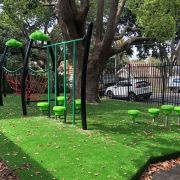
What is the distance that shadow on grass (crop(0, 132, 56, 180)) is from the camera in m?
5.60

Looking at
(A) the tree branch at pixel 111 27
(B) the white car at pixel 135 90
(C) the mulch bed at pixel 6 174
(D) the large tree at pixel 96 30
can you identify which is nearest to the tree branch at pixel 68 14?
(D) the large tree at pixel 96 30

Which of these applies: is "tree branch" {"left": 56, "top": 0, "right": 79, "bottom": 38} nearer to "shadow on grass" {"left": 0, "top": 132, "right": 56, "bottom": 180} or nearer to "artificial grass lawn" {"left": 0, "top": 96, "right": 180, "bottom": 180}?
"artificial grass lawn" {"left": 0, "top": 96, "right": 180, "bottom": 180}

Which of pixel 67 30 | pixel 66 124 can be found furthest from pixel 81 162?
pixel 67 30

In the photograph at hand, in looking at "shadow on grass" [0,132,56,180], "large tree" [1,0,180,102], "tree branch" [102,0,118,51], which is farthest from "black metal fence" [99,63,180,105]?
"shadow on grass" [0,132,56,180]

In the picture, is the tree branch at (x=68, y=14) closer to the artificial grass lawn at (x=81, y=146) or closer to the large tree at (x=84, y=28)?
the large tree at (x=84, y=28)

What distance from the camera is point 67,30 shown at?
45.6 feet

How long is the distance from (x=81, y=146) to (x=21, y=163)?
148 centimetres

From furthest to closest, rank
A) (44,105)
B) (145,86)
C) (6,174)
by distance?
1. (145,86)
2. (44,105)
3. (6,174)

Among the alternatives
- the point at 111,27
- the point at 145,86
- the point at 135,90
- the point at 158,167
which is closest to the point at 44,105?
the point at 158,167

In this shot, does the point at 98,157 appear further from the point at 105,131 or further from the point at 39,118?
the point at 39,118

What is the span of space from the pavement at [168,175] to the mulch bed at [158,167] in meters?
0.07

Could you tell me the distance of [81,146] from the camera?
722cm

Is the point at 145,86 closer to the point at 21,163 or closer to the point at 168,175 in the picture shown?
the point at 168,175

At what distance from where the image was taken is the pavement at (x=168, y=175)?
20.0ft
